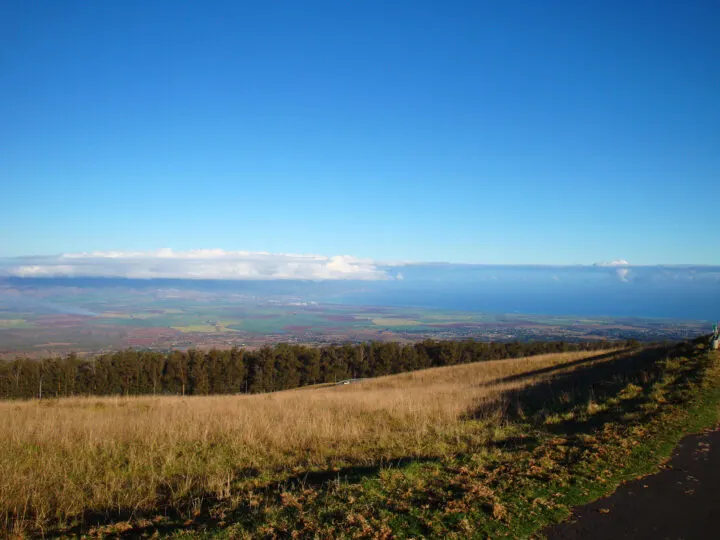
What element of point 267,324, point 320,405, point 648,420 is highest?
point 648,420

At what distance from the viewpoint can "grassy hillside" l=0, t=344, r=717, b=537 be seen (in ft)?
17.6

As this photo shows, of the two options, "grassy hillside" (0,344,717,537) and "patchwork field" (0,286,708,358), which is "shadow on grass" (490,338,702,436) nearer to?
"grassy hillside" (0,344,717,537)

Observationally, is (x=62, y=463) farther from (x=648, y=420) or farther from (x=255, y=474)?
(x=648, y=420)

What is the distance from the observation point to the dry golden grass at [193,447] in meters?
6.80

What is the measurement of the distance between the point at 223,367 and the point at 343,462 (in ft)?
136

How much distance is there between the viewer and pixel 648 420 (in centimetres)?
938

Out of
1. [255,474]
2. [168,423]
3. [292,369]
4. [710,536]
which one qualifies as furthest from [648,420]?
[292,369]

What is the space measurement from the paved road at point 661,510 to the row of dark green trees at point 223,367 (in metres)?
32.9

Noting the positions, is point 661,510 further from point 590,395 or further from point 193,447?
point 590,395

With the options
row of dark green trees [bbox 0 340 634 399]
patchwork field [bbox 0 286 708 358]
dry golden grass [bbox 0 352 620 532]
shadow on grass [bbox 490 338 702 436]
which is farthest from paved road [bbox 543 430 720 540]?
patchwork field [bbox 0 286 708 358]

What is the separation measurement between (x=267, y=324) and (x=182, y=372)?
244 ft

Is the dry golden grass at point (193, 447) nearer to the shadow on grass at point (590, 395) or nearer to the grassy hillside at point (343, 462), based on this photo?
the grassy hillside at point (343, 462)

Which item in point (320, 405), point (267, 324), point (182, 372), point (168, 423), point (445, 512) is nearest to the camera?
point (445, 512)

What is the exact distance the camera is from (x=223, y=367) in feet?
152
